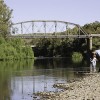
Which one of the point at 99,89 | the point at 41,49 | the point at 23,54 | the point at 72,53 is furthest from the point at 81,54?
the point at 99,89

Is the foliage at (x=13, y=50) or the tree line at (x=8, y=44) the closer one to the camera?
the tree line at (x=8, y=44)

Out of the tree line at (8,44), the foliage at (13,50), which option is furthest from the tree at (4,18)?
the foliage at (13,50)

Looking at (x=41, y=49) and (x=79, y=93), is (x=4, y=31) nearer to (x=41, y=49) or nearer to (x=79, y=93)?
(x=79, y=93)

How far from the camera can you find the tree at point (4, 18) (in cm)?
8962

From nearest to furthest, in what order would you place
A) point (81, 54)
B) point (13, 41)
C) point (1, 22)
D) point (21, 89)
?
point (21, 89) < point (1, 22) < point (13, 41) < point (81, 54)

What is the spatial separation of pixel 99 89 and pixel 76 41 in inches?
4706

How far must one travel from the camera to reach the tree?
89625 millimetres

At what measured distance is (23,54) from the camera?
122438 mm

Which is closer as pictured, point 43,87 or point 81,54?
point 43,87

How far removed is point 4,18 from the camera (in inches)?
3664

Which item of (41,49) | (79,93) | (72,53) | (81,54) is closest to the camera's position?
(79,93)

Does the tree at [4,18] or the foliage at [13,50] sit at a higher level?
the tree at [4,18]

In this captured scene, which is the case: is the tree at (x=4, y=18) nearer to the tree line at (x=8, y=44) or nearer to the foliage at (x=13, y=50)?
the tree line at (x=8, y=44)

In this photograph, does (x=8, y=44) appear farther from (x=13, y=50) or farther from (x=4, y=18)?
(x=4, y=18)
